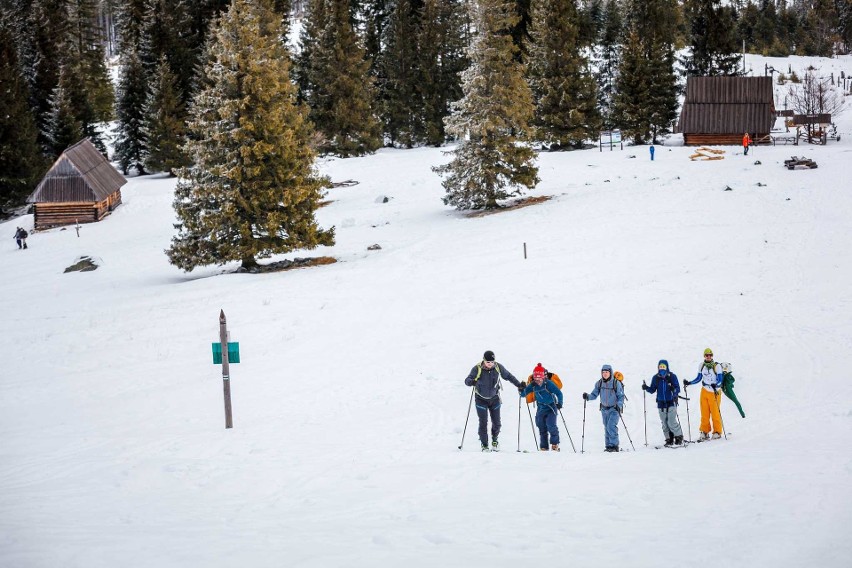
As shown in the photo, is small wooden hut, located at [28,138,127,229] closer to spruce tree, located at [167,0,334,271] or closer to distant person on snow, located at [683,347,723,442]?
spruce tree, located at [167,0,334,271]

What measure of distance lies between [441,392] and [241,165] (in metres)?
16.2

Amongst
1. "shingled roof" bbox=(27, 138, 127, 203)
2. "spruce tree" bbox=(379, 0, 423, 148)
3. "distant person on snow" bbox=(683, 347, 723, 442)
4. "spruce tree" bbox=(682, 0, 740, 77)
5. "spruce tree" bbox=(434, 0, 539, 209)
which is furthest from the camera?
"spruce tree" bbox=(379, 0, 423, 148)

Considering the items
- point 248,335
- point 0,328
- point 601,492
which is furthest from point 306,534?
point 0,328

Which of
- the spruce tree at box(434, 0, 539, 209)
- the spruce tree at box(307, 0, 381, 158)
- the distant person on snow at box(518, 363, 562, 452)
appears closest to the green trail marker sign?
the distant person on snow at box(518, 363, 562, 452)

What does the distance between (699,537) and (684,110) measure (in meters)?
51.6

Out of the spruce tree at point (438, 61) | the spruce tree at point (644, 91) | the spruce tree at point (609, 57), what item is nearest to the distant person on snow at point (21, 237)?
the spruce tree at point (438, 61)

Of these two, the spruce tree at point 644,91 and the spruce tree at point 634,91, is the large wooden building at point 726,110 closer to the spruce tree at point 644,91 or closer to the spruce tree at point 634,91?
the spruce tree at point 644,91

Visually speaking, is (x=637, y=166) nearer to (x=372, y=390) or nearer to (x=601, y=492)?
(x=372, y=390)

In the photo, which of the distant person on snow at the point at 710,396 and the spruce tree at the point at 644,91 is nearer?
the distant person on snow at the point at 710,396

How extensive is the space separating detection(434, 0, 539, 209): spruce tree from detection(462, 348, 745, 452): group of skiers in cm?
2509

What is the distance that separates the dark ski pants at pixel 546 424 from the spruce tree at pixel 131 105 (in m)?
54.3

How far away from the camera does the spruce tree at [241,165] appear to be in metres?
28.8

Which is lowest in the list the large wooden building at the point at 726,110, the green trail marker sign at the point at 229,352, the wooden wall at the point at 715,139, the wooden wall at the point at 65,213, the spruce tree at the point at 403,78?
the green trail marker sign at the point at 229,352

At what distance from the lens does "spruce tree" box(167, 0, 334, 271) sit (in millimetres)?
28797
